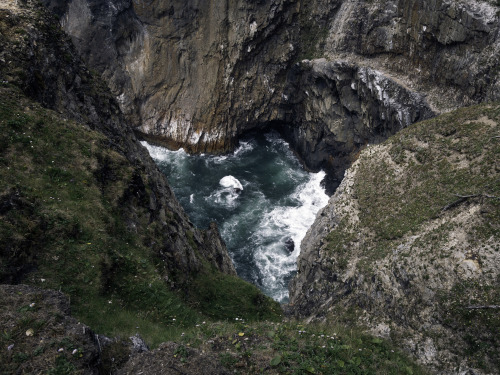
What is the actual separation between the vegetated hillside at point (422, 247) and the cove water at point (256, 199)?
8712 mm

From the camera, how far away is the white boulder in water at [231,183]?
47159mm

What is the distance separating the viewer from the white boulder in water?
47159 mm

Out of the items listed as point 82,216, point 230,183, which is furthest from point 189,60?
point 82,216

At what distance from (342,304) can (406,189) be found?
995cm

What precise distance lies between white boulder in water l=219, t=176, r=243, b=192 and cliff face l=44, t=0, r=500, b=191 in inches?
306

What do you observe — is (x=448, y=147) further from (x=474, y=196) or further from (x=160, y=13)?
(x=160, y=13)

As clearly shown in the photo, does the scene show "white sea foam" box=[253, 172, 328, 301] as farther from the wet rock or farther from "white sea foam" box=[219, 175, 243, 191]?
"white sea foam" box=[219, 175, 243, 191]

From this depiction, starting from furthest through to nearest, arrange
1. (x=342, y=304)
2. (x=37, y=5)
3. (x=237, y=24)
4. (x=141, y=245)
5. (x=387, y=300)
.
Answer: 1. (x=237, y=24)
2. (x=37, y=5)
3. (x=342, y=304)
4. (x=387, y=300)
5. (x=141, y=245)

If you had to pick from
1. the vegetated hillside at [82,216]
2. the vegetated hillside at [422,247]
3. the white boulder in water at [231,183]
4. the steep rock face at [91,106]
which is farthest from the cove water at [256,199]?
the vegetated hillside at [82,216]

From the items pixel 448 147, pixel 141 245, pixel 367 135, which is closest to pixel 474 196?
pixel 448 147

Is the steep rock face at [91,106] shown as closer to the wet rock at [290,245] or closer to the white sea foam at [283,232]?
the white sea foam at [283,232]

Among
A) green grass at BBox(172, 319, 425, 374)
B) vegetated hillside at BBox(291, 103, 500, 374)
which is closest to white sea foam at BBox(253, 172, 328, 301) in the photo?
vegetated hillside at BBox(291, 103, 500, 374)

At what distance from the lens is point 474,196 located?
20.9 m

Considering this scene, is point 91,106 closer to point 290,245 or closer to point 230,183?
point 290,245
